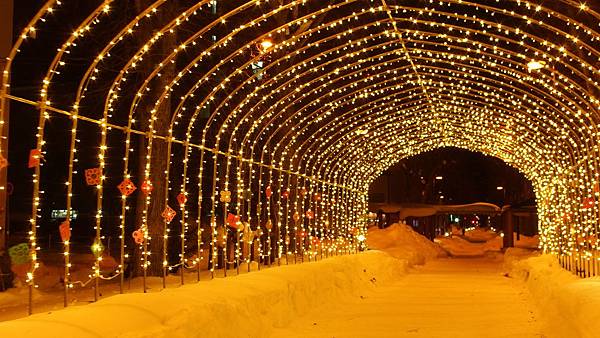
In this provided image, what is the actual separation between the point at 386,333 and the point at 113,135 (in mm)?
16669

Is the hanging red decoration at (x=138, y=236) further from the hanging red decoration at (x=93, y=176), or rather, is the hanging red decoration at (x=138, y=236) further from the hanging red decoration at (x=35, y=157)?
the hanging red decoration at (x=35, y=157)

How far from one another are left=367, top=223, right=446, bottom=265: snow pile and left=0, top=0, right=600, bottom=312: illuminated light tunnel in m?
3.76

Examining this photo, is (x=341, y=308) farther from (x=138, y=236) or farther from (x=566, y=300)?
(x=138, y=236)

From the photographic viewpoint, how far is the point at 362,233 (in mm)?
23688

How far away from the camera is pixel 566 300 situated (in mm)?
9219

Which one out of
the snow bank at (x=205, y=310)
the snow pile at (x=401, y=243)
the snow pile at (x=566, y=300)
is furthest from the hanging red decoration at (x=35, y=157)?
the snow pile at (x=401, y=243)

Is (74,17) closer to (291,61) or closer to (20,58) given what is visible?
(20,58)

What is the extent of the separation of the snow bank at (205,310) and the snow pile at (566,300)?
12.1ft

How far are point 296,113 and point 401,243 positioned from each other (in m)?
16.7

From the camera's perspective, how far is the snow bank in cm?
583

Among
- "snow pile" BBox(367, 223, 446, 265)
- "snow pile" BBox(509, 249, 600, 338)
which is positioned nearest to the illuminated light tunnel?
"snow pile" BBox(509, 249, 600, 338)

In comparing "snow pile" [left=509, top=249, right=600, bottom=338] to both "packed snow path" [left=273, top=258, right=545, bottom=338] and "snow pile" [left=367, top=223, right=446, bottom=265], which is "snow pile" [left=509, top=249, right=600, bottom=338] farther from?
"snow pile" [left=367, top=223, right=446, bottom=265]

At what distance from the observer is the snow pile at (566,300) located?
7.39 metres

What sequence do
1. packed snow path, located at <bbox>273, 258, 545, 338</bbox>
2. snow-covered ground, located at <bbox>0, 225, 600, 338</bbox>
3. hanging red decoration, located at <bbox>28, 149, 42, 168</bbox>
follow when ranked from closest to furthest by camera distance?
snow-covered ground, located at <bbox>0, 225, 600, 338</bbox> → hanging red decoration, located at <bbox>28, 149, 42, 168</bbox> → packed snow path, located at <bbox>273, 258, 545, 338</bbox>
